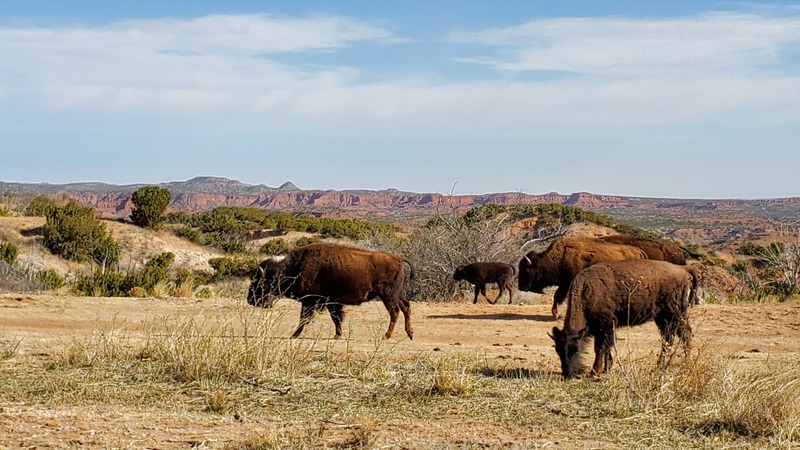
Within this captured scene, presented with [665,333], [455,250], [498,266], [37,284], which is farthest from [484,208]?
[665,333]

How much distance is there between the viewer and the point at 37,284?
22094 mm

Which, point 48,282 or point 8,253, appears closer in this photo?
point 48,282

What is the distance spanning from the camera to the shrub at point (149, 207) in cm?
A: 4362

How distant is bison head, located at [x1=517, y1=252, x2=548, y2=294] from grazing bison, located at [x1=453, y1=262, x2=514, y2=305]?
4188 millimetres

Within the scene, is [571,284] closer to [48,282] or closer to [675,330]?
[675,330]

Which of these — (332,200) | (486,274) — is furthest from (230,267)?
(332,200)

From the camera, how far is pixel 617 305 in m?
10.0

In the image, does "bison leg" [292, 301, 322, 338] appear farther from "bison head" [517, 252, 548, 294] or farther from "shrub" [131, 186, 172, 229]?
"shrub" [131, 186, 172, 229]

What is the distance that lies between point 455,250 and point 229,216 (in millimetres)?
31203

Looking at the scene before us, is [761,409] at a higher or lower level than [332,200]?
lower

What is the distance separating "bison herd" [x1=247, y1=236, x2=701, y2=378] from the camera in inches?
390

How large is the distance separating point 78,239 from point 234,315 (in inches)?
1083

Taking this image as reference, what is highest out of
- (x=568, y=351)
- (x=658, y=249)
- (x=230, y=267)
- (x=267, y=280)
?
(x=658, y=249)

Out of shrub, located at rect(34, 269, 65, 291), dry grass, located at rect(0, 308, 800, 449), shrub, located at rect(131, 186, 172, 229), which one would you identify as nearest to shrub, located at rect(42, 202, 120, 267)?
shrub, located at rect(131, 186, 172, 229)
